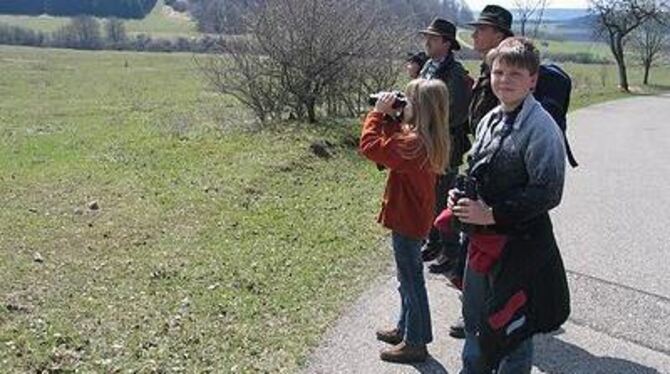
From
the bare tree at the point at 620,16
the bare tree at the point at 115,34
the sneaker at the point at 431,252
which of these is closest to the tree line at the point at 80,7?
the bare tree at the point at 115,34

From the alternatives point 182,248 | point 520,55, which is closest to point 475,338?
point 520,55

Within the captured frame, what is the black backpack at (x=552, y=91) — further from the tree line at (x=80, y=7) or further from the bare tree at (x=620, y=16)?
the tree line at (x=80, y=7)

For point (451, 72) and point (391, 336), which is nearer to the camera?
point (391, 336)

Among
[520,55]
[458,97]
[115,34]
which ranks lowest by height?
[115,34]

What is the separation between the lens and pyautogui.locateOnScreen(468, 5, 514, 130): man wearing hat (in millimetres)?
5078

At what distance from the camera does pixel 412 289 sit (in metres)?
4.78

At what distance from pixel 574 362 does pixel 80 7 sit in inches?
5740

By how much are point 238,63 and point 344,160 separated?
15.0 feet

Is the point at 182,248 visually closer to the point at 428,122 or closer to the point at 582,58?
the point at 428,122

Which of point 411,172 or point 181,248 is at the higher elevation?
point 411,172

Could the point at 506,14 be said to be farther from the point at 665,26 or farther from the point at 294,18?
the point at 665,26

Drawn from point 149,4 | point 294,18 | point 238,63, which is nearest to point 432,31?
point 294,18

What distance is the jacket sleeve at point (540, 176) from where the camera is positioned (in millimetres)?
3363

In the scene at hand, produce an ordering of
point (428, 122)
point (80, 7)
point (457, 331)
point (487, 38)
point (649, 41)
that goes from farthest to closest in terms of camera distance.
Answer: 1. point (80, 7)
2. point (649, 41)
3. point (457, 331)
4. point (487, 38)
5. point (428, 122)
